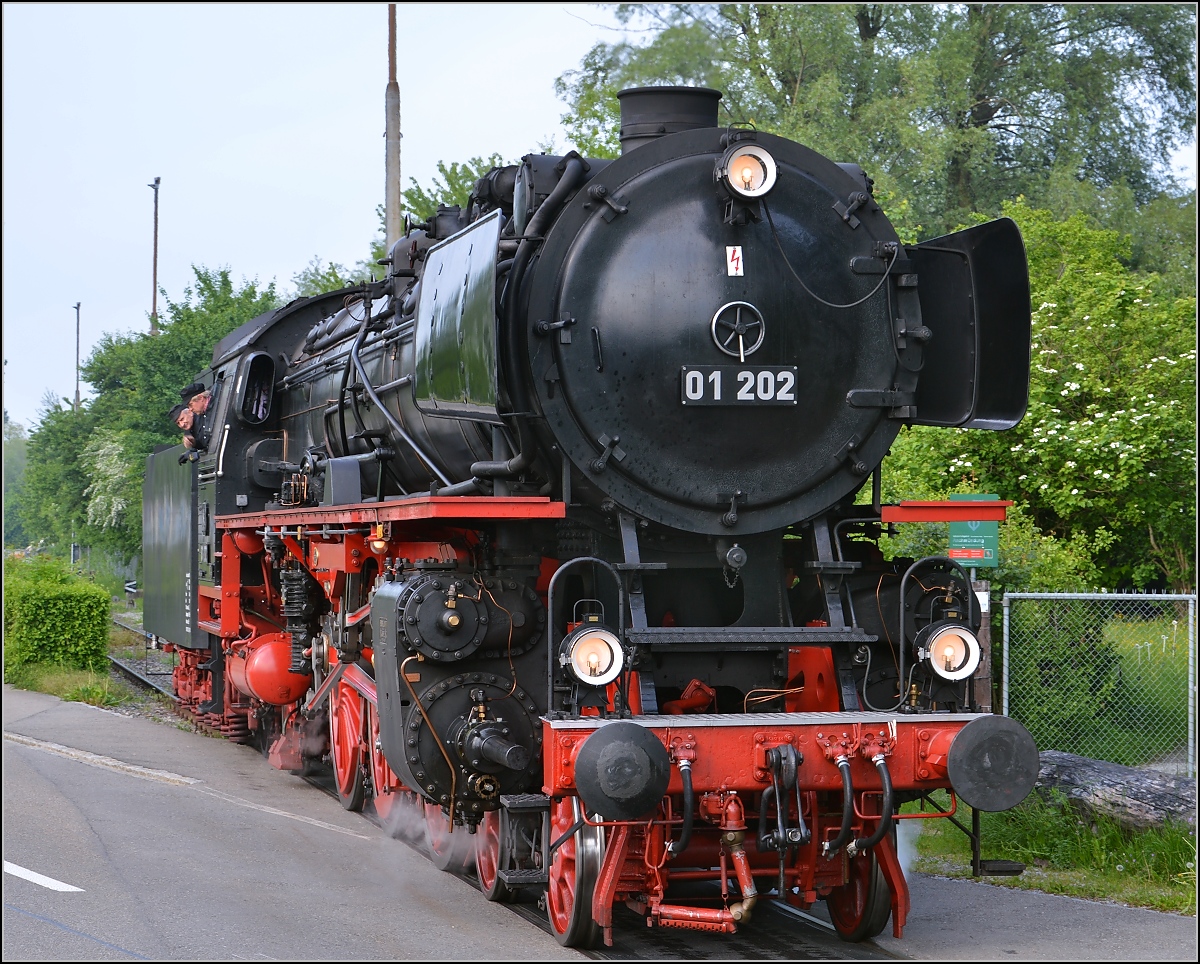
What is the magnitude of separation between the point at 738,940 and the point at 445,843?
1821 millimetres

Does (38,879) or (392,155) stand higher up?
(392,155)

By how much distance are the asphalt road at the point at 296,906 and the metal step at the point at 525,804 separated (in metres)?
0.55

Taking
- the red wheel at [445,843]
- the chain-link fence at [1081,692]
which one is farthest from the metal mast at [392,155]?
the red wheel at [445,843]

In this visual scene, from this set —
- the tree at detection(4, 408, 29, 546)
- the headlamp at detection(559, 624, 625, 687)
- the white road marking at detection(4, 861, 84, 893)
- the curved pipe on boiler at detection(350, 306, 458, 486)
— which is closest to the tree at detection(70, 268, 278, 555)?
the tree at detection(4, 408, 29, 546)

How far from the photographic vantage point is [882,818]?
5.28 meters

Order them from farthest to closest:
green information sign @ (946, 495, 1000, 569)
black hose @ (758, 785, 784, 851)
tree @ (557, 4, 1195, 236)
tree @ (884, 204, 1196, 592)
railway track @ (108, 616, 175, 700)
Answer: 1. tree @ (557, 4, 1195, 236)
2. railway track @ (108, 616, 175, 700)
3. tree @ (884, 204, 1196, 592)
4. green information sign @ (946, 495, 1000, 569)
5. black hose @ (758, 785, 784, 851)

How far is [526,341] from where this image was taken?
5930 mm

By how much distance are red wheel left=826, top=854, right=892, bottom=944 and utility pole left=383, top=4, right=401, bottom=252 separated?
1157 cm

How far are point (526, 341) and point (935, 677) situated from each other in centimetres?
234

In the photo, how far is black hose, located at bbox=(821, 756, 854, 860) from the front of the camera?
5250mm

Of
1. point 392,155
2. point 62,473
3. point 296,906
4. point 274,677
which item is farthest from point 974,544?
point 62,473

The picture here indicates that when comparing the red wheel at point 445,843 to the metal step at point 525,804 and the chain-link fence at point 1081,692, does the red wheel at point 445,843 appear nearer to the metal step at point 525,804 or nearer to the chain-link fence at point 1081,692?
the metal step at point 525,804

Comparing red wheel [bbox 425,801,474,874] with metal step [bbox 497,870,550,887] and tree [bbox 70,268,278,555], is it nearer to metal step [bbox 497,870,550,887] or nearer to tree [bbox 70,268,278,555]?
metal step [bbox 497,870,550,887]

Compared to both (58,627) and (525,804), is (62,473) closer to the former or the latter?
(58,627)
